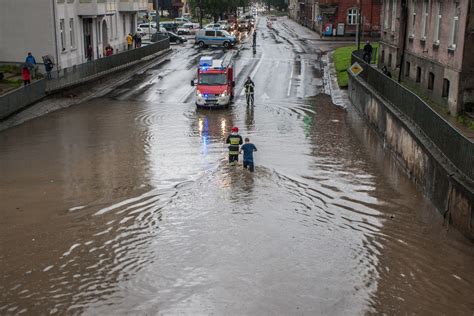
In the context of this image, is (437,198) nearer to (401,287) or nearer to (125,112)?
(401,287)

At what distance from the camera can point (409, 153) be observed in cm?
1952

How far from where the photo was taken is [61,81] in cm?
3391

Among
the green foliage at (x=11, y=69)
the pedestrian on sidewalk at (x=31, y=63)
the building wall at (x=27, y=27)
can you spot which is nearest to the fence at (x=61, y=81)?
the pedestrian on sidewalk at (x=31, y=63)

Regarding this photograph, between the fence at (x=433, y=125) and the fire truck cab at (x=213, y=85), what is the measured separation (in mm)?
7869

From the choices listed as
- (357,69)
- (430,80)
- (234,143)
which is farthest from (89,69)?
(234,143)

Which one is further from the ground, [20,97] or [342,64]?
[342,64]

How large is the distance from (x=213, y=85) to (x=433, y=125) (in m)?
16.2

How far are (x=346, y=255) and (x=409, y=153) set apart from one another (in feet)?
24.6

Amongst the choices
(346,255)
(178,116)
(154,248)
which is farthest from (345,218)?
(178,116)

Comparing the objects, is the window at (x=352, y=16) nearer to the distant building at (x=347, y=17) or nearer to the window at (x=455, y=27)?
the distant building at (x=347, y=17)

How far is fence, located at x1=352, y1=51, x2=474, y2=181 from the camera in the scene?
47.1 feet

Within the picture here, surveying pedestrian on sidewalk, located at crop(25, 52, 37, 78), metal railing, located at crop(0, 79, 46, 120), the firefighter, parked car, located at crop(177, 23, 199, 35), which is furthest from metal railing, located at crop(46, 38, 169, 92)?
parked car, located at crop(177, 23, 199, 35)

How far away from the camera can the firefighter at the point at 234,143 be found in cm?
1895

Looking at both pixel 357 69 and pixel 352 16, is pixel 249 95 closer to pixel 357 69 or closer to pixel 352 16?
pixel 357 69
